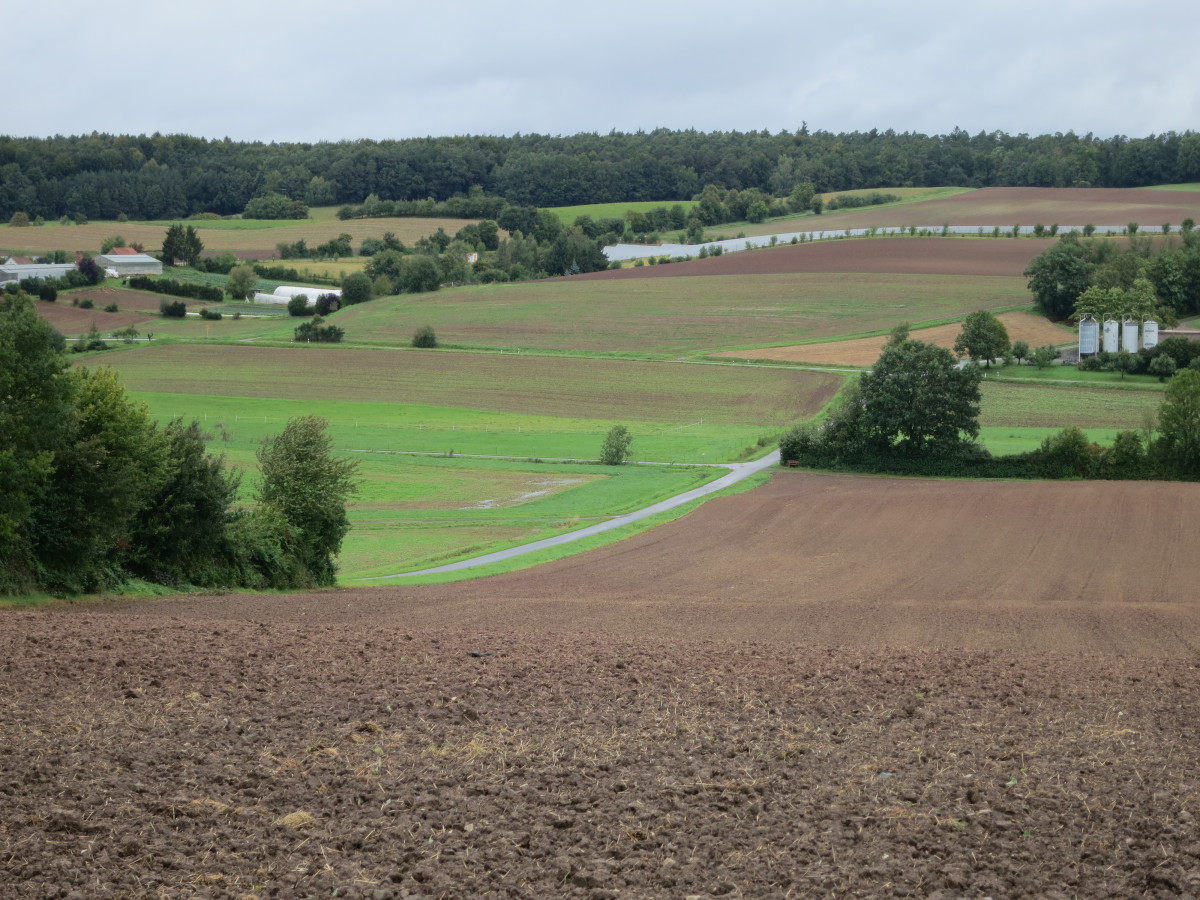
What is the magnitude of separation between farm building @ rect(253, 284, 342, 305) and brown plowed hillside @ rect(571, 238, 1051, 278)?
3378 centimetres

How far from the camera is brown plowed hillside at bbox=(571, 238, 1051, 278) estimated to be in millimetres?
136125

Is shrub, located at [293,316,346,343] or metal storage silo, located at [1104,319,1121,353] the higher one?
Result: shrub, located at [293,316,346,343]

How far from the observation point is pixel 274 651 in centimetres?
1841

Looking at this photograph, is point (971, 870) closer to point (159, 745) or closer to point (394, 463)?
point (159, 745)

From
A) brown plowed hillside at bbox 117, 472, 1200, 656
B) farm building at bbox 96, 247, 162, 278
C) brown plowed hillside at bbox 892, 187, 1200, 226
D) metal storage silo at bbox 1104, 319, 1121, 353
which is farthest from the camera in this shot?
brown plowed hillside at bbox 892, 187, 1200, 226

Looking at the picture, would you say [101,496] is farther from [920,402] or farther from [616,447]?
[920,402]

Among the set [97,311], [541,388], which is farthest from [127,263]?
[541,388]

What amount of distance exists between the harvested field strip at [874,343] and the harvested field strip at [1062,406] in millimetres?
13916

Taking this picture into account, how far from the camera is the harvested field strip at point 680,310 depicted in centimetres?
11456

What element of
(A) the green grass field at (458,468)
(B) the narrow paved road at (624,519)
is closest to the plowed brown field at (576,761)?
(B) the narrow paved road at (624,519)

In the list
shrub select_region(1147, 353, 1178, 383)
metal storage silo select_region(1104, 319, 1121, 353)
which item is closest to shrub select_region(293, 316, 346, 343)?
metal storage silo select_region(1104, 319, 1121, 353)

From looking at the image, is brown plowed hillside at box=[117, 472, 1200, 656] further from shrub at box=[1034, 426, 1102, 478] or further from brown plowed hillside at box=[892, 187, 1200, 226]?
brown plowed hillside at box=[892, 187, 1200, 226]

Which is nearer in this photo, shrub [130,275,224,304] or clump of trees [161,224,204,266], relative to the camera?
shrub [130,275,224,304]

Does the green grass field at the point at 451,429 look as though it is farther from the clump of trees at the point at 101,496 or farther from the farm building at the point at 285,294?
the farm building at the point at 285,294
